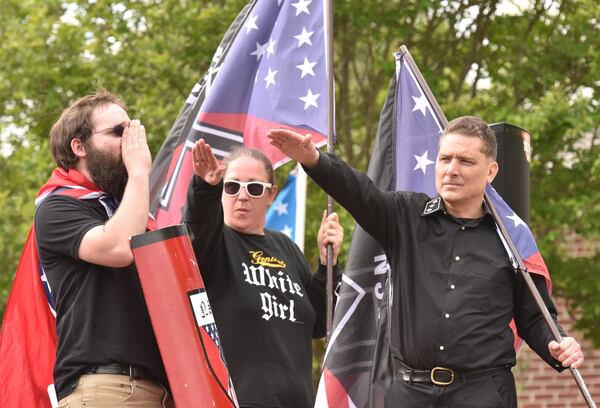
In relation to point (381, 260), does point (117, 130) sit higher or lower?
higher

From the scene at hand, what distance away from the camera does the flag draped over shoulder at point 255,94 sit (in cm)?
654

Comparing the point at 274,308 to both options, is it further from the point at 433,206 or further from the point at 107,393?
the point at 107,393

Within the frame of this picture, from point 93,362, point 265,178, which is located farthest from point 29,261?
point 265,178

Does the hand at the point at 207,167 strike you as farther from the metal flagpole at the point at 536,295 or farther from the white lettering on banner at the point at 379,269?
the metal flagpole at the point at 536,295

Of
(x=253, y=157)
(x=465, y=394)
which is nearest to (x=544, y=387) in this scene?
A: (x=253, y=157)

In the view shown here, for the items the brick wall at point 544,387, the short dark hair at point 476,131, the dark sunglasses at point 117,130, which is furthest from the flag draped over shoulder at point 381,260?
the brick wall at point 544,387

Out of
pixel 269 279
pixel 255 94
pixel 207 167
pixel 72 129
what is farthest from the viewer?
pixel 255 94

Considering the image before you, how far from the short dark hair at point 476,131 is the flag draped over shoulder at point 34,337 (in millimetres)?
1631

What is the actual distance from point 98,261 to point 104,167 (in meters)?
0.51

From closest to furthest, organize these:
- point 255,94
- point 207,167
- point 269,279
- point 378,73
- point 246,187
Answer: point 207,167
point 269,279
point 246,187
point 255,94
point 378,73

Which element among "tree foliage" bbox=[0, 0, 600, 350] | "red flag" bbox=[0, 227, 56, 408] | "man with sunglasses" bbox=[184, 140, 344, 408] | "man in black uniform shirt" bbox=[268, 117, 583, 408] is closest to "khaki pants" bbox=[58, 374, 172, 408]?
"red flag" bbox=[0, 227, 56, 408]

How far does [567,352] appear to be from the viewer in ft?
15.7

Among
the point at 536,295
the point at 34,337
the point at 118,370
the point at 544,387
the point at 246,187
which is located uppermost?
the point at 246,187

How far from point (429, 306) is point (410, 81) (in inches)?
63.1
